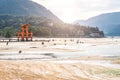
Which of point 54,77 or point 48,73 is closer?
point 54,77

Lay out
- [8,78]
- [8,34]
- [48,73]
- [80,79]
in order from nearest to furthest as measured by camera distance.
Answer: [8,78] < [80,79] < [48,73] < [8,34]

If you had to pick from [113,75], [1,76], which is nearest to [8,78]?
[1,76]

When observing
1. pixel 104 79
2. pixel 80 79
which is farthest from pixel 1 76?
pixel 104 79

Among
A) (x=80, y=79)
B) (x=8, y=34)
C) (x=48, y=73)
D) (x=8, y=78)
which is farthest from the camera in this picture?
(x=8, y=34)

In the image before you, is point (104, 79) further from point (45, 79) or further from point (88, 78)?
point (45, 79)

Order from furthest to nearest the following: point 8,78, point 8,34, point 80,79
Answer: point 8,34, point 80,79, point 8,78

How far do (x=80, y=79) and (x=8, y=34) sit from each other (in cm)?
16631

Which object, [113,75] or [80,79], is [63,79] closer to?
[80,79]

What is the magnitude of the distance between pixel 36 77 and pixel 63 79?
174 centimetres

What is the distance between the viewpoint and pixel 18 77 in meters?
17.2

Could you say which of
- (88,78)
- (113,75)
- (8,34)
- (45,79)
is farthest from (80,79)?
(8,34)

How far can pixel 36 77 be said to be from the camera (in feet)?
57.3

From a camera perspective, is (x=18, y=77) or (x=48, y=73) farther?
(x=48, y=73)

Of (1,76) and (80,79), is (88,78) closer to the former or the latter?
(80,79)
